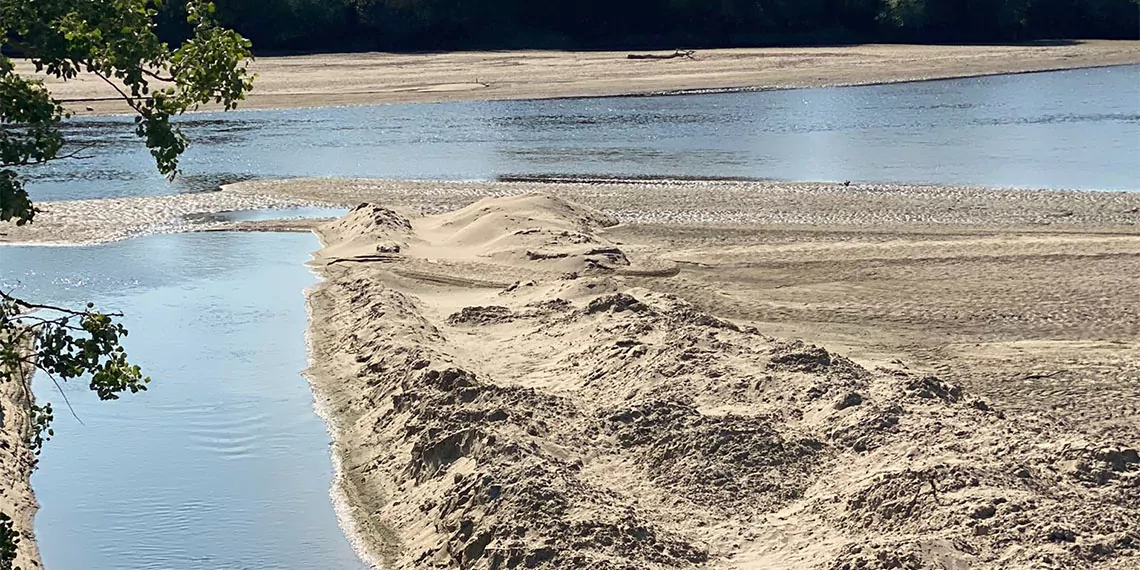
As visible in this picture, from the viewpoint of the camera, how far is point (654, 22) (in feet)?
227

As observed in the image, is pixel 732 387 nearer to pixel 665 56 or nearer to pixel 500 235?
pixel 500 235

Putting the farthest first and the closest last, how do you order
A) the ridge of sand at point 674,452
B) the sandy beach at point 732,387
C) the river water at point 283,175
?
the river water at point 283,175, the sandy beach at point 732,387, the ridge of sand at point 674,452

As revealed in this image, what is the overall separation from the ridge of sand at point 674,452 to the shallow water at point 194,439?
0.41m

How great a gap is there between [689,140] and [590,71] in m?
19.5

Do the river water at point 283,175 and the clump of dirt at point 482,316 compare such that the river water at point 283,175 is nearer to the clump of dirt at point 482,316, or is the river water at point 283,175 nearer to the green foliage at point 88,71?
the clump of dirt at point 482,316

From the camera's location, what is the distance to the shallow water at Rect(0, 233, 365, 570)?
402 inches

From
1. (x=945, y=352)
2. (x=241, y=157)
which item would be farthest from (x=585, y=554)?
(x=241, y=157)

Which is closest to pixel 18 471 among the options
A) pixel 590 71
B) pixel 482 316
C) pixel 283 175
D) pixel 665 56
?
pixel 482 316

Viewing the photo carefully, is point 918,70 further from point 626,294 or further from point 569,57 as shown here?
point 626,294

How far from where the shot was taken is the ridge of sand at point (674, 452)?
843cm

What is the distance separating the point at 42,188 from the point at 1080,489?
2351cm

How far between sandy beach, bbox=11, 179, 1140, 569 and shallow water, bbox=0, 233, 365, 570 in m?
0.39

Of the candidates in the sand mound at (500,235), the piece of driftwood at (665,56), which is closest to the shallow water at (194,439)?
the sand mound at (500,235)

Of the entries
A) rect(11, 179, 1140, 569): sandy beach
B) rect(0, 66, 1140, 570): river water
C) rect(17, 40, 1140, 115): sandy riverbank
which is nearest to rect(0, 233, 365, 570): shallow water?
rect(0, 66, 1140, 570): river water
